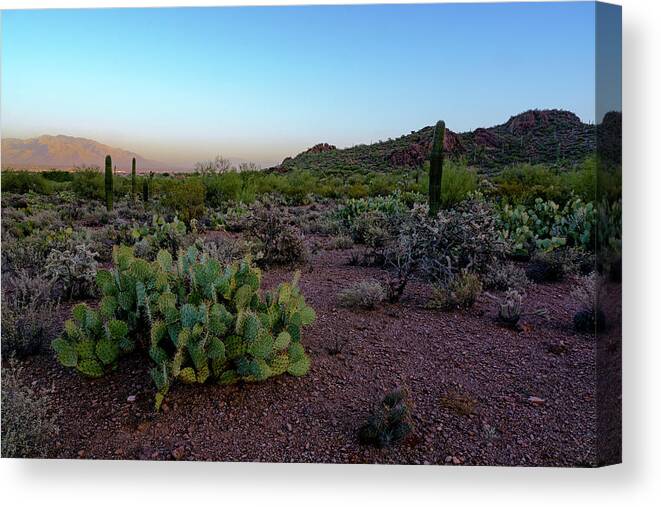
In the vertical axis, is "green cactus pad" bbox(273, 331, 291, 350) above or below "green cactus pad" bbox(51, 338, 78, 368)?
above

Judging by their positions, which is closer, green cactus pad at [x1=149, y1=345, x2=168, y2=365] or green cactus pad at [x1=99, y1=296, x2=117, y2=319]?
green cactus pad at [x1=149, y1=345, x2=168, y2=365]

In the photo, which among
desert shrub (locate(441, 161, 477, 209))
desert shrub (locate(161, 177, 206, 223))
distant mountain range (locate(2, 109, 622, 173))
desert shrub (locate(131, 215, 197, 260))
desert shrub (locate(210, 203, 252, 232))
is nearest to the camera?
distant mountain range (locate(2, 109, 622, 173))

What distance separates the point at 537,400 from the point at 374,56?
2.80 metres

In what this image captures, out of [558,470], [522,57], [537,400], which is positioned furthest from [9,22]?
[558,470]

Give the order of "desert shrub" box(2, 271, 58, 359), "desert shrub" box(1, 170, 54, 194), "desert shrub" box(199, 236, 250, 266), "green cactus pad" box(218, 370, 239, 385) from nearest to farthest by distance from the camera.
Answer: "green cactus pad" box(218, 370, 239, 385) → "desert shrub" box(2, 271, 58, 359) → "desert shrub" box(1, 170, 54, 194) → "desert shrub" box(199, 236, 250, 266)

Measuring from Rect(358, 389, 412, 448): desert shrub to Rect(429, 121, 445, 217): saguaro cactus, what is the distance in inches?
107

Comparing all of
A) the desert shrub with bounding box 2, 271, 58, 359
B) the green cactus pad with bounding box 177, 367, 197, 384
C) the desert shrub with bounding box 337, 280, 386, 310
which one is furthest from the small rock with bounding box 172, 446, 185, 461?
the desert shrub with bounding box 337, 280, 386, 310

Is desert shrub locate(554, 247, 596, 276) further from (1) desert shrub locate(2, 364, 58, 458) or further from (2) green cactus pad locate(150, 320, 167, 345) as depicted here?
(1) desert shrub locate(2, 364, 58, 458)

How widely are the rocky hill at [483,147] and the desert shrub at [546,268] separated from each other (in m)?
0.91

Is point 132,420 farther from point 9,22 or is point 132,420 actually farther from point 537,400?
point 9,22

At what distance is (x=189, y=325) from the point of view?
390 centimetres

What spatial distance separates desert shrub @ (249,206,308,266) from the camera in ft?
21.3

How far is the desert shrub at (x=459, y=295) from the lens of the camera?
5.33 meters

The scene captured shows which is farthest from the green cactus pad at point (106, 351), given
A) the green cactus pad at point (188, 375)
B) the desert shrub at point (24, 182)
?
the desert shrub at point (24, 182)
